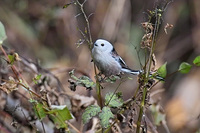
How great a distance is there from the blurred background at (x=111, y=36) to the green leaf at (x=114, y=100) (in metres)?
2.96

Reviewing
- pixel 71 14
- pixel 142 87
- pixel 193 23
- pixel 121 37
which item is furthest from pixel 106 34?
pixel 142 87

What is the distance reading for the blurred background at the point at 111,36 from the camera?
479 centimetres

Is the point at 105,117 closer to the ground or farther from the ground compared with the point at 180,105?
closer to the ground

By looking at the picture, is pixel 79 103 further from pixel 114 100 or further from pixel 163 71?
pixel 163 71

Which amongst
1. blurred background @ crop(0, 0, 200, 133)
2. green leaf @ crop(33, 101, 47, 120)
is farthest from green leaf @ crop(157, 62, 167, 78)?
blurred background @ crop(0, 0, 200, 133)

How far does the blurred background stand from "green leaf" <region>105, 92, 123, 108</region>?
296 cm

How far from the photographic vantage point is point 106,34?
5.04m

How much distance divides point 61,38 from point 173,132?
1982 millimetres

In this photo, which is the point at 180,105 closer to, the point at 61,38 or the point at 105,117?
the point at 61,38

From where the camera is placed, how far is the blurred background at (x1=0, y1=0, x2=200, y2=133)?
4.79m

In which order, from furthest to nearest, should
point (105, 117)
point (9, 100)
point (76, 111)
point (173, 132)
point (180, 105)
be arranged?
point (180, 105) < point (173, 132) < point (9, 100) < point (76, 111) < point (105, 117)

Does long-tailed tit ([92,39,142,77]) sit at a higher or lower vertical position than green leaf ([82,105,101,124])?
higher

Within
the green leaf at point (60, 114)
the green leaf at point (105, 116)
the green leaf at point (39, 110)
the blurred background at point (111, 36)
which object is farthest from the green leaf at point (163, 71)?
the blurred background at point (111, 36)

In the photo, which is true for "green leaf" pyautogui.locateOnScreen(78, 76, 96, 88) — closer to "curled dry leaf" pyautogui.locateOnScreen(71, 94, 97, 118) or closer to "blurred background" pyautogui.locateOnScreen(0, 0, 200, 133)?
"curled dry leaf" pyautogui.locateOnScreen(71, 94, 97, 118)
